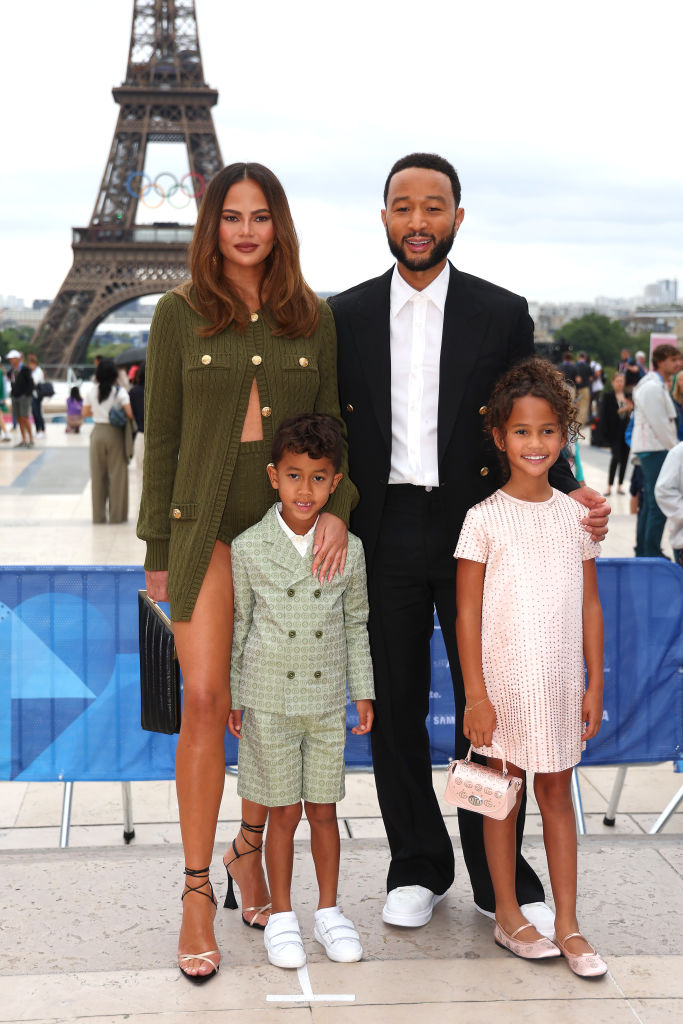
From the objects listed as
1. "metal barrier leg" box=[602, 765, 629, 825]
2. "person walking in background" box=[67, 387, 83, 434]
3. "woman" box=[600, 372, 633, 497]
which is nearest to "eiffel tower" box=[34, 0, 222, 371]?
"person walking in background" box=[67, 387, 83, 434]

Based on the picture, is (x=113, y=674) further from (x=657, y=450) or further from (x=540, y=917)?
(x=657, y=450)

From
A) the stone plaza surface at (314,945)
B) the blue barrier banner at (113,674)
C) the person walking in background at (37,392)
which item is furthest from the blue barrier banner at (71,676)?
the person walking in background at (37,392)

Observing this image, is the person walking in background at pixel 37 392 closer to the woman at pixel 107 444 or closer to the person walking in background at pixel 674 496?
the woman at pixel 107 444

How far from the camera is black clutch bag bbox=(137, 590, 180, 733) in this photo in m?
3.16

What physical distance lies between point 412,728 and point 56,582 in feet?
4.63

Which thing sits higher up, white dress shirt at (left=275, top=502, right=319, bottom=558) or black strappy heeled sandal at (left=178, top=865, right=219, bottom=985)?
white dress shirt at (left=275, top=502, right=319, bottom=558)

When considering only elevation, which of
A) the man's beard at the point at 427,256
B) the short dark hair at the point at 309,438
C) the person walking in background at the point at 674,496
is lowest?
the person walking in background at the point at 674,496

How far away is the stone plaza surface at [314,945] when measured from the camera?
106 inches

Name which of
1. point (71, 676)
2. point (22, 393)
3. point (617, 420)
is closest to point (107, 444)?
point (617, 420)

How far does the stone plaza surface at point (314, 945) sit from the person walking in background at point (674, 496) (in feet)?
4.80

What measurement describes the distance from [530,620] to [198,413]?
1.04 metres

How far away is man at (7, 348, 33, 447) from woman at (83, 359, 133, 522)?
7469mm

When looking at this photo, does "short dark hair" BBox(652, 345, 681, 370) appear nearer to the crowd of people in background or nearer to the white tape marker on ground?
the crowd of people in background

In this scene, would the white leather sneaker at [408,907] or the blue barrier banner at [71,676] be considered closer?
the white leather sneaker at [408,907]
